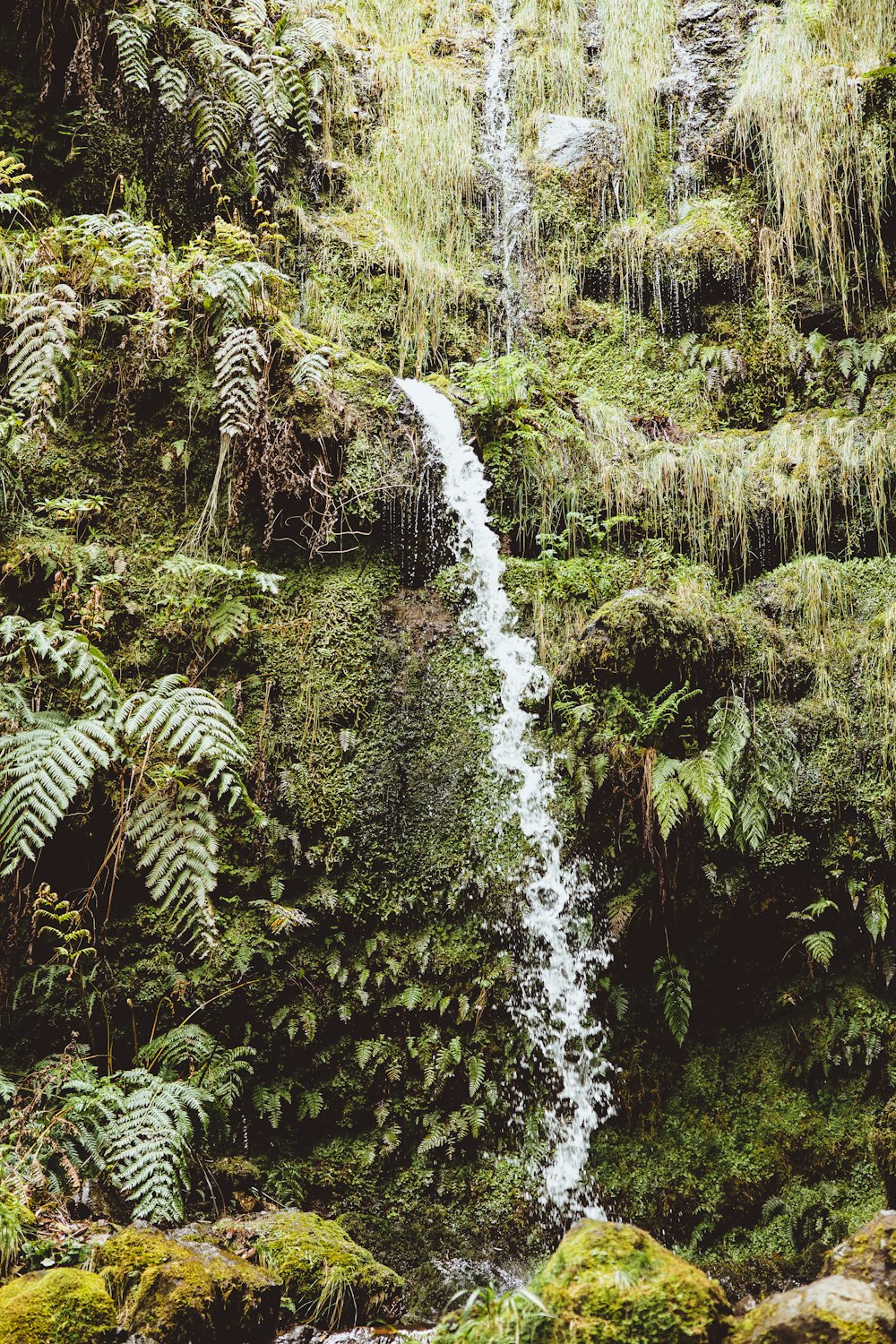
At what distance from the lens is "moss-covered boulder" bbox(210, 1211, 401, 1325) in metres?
3.36

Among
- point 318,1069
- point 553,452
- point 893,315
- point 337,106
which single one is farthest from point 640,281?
point 318,1069

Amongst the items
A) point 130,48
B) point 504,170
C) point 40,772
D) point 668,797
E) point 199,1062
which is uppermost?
point 504,170

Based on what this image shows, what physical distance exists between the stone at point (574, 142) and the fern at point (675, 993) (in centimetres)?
776

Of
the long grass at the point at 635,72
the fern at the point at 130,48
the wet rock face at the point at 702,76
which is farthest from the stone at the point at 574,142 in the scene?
the fern at the point at 130,48

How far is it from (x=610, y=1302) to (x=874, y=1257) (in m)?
0.79

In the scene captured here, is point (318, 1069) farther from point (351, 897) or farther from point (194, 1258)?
point (194, 1258)

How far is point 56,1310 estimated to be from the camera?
2543 mm

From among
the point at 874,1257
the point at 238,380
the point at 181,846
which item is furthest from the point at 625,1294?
the point at 238,380

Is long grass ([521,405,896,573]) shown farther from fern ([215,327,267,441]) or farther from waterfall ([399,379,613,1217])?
fern ([215,327,267,441])

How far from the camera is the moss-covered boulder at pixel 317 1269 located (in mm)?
3363

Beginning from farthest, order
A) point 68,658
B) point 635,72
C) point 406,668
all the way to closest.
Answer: point 635,72
point 406,668
point 68,658

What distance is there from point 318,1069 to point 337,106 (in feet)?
28.1

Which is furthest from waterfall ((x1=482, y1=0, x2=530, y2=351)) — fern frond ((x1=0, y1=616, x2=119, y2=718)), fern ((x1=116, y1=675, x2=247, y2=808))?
fern frond ((x1=0, y1=616, x2=119, y2=718))

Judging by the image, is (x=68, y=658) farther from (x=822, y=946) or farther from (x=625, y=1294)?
(x=822, y=946)
